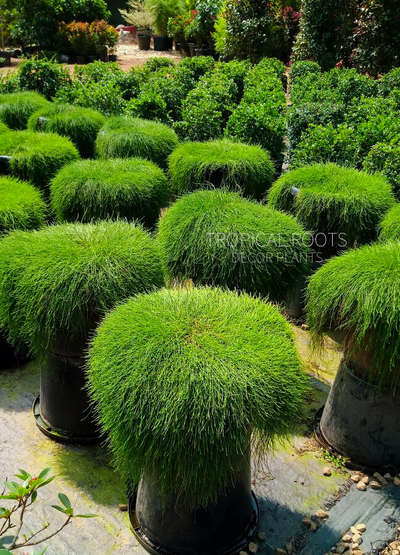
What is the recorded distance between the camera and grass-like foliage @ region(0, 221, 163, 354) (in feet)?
9.29

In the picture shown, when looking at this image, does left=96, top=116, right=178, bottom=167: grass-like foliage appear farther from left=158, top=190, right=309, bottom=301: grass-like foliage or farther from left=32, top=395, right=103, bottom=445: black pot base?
left=32, top=395, right=103, bottom=445: black pot base

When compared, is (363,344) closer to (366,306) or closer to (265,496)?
(366,306)

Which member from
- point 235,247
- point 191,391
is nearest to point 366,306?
point 235,247

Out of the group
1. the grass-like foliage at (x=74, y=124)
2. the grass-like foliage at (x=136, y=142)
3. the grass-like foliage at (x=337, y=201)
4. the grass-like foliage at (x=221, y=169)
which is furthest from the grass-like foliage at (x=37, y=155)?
the grass-like foliage at (x=337, y=201)

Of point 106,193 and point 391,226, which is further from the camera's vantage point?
point 106,193

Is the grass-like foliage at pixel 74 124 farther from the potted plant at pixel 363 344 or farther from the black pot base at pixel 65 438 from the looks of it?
the potted plant at pixel 363 344

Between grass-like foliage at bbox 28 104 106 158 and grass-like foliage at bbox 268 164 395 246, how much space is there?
262 centimetres

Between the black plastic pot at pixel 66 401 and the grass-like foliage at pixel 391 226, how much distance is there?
6.92ft

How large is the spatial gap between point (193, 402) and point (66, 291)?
1068 millimetres

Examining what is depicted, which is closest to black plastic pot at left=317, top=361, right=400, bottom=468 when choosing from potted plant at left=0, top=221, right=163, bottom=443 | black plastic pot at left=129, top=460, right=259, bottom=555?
black plastic pot at left=129, top=460, right=259, bottom=555

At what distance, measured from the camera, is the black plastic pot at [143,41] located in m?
21.2

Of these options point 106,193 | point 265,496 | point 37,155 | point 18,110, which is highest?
point 18,110

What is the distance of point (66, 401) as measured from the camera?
10.3 feet

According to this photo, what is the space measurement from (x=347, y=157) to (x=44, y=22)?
15448 mm
